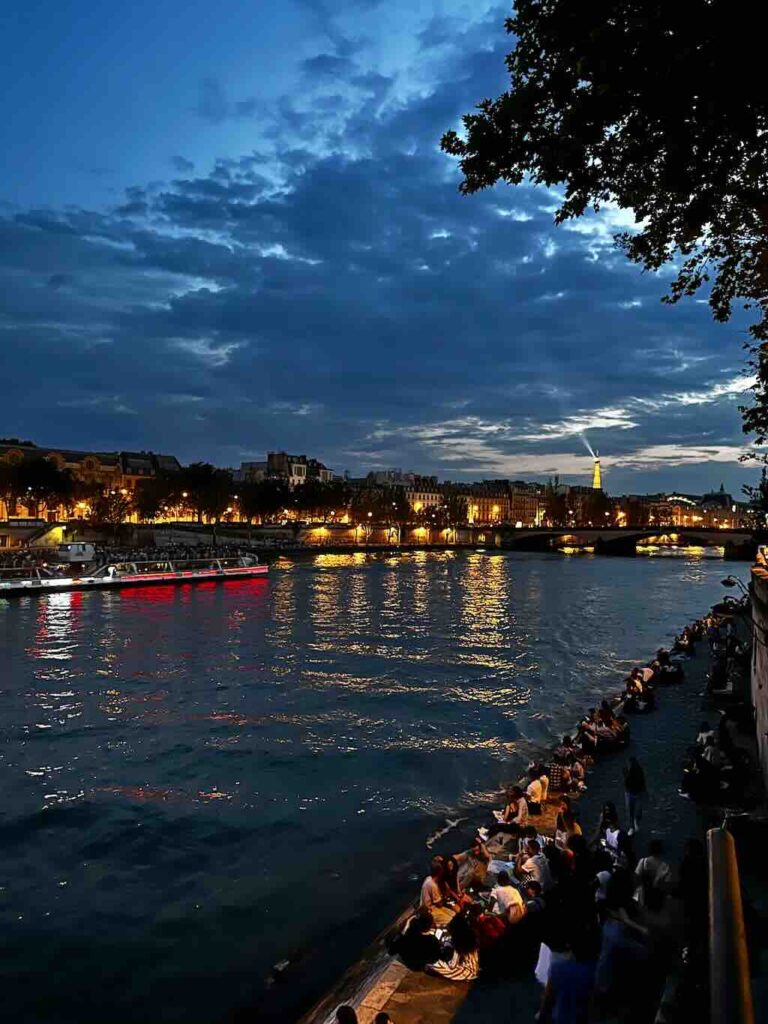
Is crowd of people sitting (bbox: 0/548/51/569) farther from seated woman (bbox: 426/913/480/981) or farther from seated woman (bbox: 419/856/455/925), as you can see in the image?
seated woman (bbox: 426/913/480/981)

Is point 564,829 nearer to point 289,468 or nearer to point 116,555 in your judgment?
point 116,555

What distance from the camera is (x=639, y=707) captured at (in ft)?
61.2

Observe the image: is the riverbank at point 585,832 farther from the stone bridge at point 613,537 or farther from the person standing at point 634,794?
the stone bridge at point 613,537

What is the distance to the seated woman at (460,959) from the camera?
716 centimetres

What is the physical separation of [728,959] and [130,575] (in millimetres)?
62573

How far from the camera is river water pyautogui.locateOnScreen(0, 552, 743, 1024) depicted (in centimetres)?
916

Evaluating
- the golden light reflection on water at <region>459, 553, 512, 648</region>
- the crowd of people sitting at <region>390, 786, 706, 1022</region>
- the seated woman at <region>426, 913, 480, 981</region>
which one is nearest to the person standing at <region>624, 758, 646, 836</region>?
the crowd of people sitting at <region>390, 786, 706, 1022</region>

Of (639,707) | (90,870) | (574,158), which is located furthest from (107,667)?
(574,158)

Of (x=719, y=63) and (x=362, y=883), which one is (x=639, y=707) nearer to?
(x=362, y=883)

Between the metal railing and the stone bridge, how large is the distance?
320ft

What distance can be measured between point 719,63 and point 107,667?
27.3 m

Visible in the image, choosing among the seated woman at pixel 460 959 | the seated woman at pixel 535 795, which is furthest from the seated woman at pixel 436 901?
the seated woman at pixel 535 795

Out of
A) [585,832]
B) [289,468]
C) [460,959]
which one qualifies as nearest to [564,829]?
[585,832]

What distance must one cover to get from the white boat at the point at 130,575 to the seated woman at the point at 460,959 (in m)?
52.0
